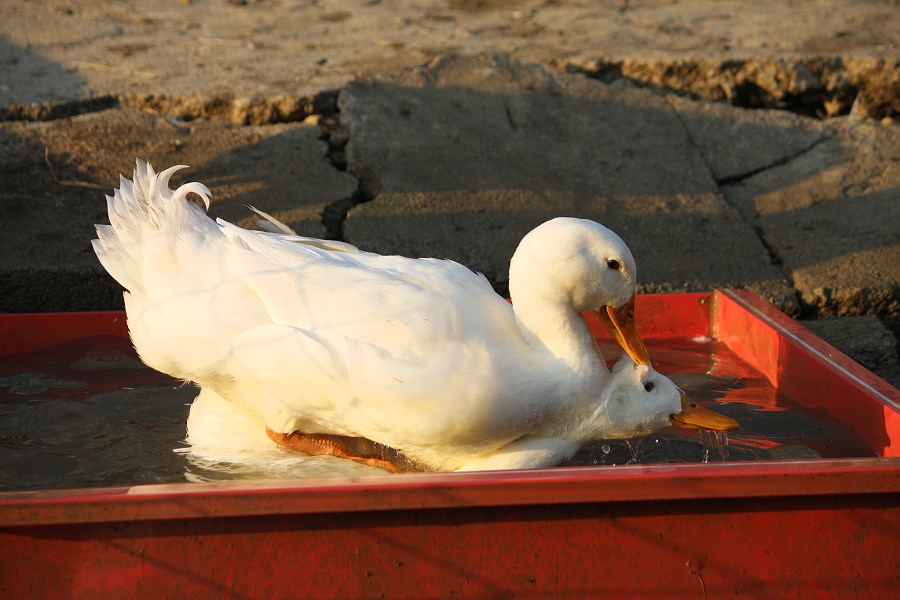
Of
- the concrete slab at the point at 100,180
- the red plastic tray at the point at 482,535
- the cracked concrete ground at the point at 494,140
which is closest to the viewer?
the red plastic tray at the point at 482,535

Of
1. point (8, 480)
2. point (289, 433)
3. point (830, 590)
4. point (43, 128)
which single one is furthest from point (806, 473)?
point (43, 128)

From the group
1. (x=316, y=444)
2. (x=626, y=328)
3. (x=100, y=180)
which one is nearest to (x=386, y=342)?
(x=316, y=444)

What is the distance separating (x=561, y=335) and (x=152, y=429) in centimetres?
144

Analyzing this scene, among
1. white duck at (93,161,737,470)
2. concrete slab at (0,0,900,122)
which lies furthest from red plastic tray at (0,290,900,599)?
concrete slab at (0,0,900,122)

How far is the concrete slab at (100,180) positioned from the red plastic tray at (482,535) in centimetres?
228

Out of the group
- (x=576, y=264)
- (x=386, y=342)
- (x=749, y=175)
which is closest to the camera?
(x=386, y=342)

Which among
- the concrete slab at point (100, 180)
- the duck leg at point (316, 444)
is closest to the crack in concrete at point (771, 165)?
the concrete slab at point (100, 180)

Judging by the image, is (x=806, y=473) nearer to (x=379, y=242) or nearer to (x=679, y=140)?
(x=379, y=242)

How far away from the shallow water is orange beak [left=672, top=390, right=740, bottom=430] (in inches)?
9.2

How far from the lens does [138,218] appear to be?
113 inches

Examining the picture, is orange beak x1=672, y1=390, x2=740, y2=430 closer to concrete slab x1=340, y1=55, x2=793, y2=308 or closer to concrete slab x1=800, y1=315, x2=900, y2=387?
concrete slab x1=800, y1=315, x2=900, y2=387

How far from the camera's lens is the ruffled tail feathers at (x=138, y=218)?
2857mm

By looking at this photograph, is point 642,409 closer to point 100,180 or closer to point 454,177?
point 454,177

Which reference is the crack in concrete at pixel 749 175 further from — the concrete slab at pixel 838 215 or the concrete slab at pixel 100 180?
the concrete slab at pixel 100 180
